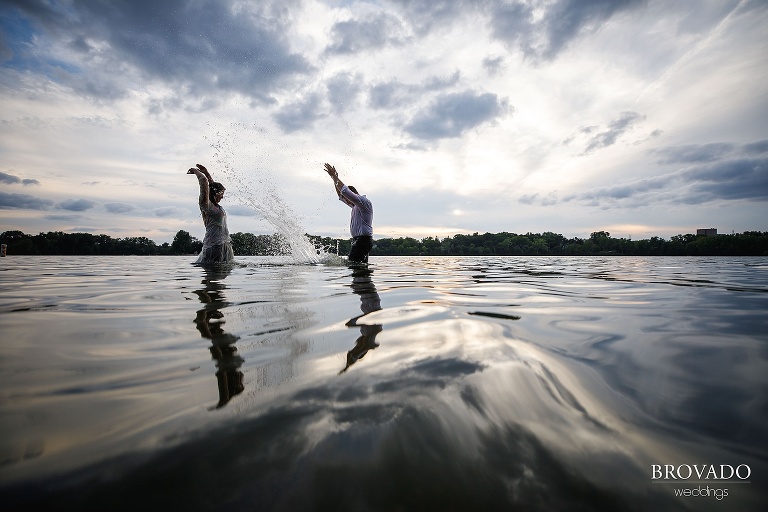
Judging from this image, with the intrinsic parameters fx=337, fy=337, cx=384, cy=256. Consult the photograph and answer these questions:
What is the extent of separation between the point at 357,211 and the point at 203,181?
3.73 m

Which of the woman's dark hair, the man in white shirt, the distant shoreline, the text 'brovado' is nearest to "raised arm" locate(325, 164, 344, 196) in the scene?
the man in white shirt

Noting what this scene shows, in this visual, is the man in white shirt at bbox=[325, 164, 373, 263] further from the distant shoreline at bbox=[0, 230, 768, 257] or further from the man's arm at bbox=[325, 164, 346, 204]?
the distant shoreline at bbox=[0, 230, 768, 257]

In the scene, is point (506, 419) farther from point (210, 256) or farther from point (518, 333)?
point (210, 256)

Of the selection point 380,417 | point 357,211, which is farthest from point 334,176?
point 380,417

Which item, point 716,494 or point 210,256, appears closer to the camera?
point 716,494

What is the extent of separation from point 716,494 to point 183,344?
6.89 feet

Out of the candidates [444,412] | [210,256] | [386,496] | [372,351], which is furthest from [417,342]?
[210,256]

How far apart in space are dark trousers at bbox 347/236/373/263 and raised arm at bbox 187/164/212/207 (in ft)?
12.5

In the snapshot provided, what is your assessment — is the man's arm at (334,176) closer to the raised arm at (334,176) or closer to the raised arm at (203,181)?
the raised arm at (334,176)

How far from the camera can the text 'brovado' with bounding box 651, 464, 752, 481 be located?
0.84 m

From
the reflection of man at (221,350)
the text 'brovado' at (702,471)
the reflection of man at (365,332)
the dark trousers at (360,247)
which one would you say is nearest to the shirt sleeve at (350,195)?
the dark trousers at (360,247)

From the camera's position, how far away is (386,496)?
70 cm

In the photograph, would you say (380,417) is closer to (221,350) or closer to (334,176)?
(221,350)

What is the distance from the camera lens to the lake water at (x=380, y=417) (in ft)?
2.35
